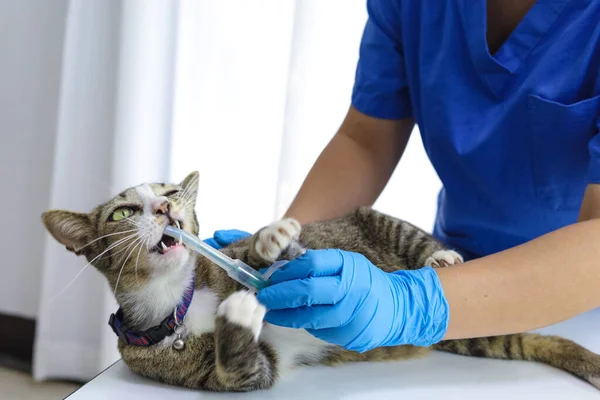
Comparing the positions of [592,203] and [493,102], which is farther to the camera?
[493,102]

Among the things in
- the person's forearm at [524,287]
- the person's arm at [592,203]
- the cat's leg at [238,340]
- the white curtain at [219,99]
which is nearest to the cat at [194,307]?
the cat's leg at [238,340]

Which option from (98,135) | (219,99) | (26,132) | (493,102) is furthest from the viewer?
(26,132)

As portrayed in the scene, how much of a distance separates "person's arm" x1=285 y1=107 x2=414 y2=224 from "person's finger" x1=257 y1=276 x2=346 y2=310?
53cm

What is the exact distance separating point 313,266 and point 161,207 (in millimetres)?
304

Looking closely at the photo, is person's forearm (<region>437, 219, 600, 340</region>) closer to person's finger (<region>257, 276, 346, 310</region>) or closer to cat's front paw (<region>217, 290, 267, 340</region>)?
person's finger (<region>257, 276, 346, 310</region>)

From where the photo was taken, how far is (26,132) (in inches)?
83.9

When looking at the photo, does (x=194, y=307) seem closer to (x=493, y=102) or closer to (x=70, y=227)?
(x=70, y=227)

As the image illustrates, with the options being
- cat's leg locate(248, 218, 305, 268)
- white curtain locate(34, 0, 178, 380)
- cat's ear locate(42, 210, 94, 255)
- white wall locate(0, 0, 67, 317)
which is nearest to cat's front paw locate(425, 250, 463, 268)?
cat's leg locate(248, 218, 305, 268)

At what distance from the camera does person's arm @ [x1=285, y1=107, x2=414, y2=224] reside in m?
1.35

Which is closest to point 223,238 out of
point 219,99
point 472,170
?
point 472,170

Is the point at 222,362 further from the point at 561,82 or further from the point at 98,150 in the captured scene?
the point at 98,150

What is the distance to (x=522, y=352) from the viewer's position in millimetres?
945

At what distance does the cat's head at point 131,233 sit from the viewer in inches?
34.7

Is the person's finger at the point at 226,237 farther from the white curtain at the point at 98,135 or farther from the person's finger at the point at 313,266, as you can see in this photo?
the white curtain at the point at 98,135
